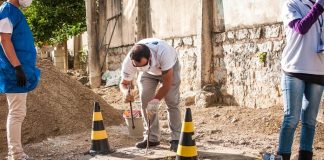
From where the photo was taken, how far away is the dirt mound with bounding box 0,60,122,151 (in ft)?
20.4

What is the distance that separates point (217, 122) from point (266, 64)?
1099 mm

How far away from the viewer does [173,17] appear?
9117 mm

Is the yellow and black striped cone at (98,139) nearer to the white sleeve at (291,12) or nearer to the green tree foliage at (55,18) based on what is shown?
the white sleeve at (291,12)

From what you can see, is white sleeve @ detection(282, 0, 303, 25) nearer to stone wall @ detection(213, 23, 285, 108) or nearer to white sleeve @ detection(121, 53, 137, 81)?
white sleeve @ detection(121, 53, 137, 81)

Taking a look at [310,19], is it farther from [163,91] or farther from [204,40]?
[204,40]

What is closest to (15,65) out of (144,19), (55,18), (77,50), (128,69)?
(128,69)

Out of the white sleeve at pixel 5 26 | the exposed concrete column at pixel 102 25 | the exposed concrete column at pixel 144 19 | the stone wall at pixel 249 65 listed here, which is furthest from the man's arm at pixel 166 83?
the exposed concrete column at pixel 102 25

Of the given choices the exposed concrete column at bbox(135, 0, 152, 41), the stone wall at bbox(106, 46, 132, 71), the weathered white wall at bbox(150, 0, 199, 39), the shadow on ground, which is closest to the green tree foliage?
the stone wall at bbox(106, 46, 132, 71)

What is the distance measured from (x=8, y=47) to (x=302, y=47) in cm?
265

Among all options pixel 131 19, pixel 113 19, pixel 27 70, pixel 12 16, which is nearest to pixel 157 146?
pixel 27 70

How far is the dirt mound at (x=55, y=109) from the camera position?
6223 millimetres

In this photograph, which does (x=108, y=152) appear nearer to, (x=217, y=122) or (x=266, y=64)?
(x=217, y=122)

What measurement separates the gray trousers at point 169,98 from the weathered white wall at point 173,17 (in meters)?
3.37

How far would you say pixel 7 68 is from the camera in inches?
180
